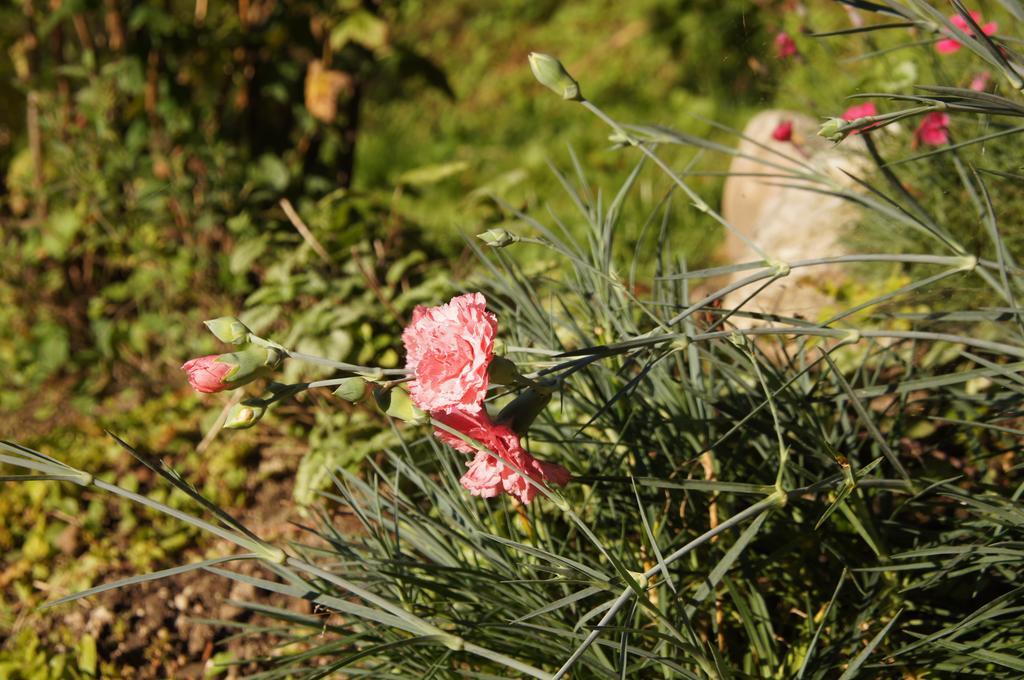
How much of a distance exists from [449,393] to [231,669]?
111cm

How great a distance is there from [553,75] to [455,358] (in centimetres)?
38

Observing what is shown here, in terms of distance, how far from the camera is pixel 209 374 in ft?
2.93

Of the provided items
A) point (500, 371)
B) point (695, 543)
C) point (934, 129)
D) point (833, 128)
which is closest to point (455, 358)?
point (500, 371)

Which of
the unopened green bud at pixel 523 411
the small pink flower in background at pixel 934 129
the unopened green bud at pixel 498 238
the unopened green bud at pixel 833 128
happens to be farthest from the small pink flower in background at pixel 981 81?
the unopened green bud at pixel 523 411

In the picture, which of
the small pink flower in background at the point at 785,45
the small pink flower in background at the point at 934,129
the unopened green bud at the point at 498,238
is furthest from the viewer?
the small pink flower in background at the point at 785,45

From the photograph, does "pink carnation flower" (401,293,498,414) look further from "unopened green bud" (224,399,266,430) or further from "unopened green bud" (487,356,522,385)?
"unopened green bud" (224,399,266,430)

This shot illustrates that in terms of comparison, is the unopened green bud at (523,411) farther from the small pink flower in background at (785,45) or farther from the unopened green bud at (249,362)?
the small pink flower in background at (785,45)

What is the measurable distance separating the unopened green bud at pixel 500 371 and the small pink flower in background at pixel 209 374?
0.84 feet

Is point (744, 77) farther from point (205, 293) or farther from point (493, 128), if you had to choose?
point (205, 293)

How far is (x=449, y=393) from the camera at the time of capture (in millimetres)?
859

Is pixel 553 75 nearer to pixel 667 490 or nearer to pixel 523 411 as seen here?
pixel 523 411

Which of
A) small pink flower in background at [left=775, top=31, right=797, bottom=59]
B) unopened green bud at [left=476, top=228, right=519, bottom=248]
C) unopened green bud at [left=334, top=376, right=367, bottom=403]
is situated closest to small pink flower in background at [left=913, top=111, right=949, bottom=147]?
small pink flower in background at [left=775, top=31, right=797, bottom=59]

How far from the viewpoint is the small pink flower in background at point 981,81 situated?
81.4 inches

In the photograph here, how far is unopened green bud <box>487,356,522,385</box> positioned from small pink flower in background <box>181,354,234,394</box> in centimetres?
26
